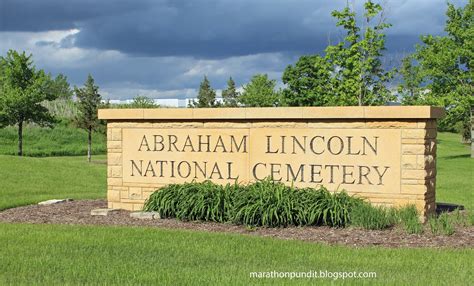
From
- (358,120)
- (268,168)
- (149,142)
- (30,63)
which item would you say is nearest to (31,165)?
(149,142)

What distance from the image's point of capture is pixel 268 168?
11688mm

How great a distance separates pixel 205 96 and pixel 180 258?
56692mm

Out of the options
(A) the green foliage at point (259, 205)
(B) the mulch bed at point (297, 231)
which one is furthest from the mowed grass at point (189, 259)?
(A) the green foliage at point (259, 205)

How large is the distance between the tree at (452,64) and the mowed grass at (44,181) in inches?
993

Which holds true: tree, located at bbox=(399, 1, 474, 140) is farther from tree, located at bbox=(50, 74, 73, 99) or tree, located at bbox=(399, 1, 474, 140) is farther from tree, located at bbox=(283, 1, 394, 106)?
Answer: tree, located at bbox=(50, 74, 73, 99)

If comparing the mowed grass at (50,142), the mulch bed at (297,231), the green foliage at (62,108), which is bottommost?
the mulch bed at (297,231)

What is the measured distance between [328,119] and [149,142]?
3.65 metres

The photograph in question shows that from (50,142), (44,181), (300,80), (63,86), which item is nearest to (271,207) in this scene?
(44,181)

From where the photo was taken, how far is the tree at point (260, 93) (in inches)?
2699

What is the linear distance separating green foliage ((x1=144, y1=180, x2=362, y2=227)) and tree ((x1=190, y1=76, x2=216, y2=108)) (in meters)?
43.4

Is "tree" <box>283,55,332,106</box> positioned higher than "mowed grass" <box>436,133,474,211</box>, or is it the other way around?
"tree" <box>283,55,332,106</box>

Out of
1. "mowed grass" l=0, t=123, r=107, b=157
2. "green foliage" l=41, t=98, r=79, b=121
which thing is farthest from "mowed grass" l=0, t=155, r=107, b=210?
"green foliage" l=41, t=98, r=79, b=121

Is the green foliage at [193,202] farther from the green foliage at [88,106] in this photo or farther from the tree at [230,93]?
the tree at [230,93]

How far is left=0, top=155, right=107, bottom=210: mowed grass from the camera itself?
53.9 feet
